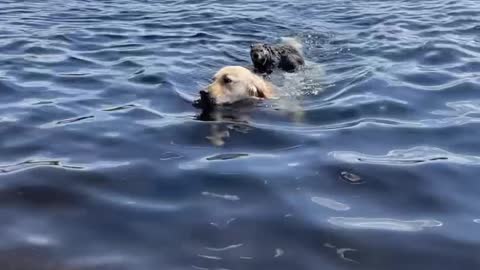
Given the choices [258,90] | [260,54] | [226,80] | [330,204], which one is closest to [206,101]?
[226,80]

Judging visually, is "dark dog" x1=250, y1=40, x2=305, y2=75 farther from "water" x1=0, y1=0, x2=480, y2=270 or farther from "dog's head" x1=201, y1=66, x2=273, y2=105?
"dog's head" x1=201, y1=66, x2=273, y2=105

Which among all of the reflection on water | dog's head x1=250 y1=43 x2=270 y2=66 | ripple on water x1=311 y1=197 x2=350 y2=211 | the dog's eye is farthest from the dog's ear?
the reflection on water

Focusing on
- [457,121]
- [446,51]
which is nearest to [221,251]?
[457,121]

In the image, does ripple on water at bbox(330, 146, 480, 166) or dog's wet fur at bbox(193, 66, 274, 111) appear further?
dog's wet fur at bbox(193, 66, 274, 111)

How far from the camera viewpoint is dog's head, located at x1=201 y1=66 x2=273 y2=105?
6.89 meters

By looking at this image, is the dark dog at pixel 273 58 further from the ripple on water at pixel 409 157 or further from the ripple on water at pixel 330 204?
the ripple on water at pixel 330 204

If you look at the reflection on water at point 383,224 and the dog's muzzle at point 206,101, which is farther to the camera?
the dog's muzzle at point 206,101

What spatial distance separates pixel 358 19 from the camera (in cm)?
1116

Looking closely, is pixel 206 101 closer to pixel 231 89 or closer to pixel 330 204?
pixel 231 89

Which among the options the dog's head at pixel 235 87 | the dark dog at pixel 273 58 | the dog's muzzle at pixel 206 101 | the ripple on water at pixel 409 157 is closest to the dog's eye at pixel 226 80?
the dog's head at pixel 235 87

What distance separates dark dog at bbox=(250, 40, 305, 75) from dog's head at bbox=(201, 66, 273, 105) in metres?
0.88

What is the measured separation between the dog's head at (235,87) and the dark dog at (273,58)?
2.90 feet

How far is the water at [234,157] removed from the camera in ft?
12.0

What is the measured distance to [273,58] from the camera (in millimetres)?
8195
